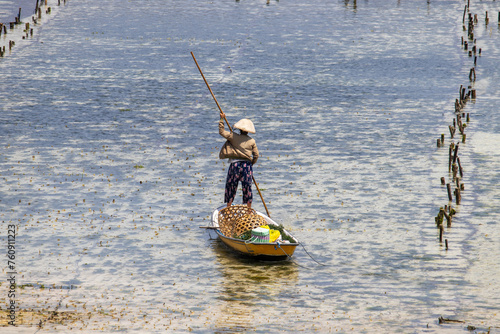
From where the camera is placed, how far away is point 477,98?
25.0m

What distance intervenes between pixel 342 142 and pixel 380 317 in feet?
33.6

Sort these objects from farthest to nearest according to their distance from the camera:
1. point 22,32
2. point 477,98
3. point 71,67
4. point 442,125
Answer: point 22,32 < point 71,67 < point 477,98 < point 442,125

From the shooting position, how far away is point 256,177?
17.4 m

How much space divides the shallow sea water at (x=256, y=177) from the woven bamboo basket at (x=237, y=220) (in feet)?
1.41

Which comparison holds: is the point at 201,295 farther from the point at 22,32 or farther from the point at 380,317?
the point at 22,32

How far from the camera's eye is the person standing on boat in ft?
43.4

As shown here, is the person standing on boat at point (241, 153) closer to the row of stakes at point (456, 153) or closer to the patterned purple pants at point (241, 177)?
the patterned purple pants at point (241, 177)

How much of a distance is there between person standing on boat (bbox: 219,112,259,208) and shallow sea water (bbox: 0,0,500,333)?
4.17 feet

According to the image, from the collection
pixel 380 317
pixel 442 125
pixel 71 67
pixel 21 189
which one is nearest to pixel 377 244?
pixel 380 317

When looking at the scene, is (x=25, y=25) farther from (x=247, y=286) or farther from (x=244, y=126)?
(x=247, y=286)

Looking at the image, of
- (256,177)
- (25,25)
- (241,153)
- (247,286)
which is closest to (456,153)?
(256,177)

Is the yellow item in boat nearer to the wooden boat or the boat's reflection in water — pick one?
the wooden boat

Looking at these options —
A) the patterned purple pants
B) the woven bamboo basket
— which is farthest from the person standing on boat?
the woven bamboo basket

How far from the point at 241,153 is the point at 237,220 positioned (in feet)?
4.07
